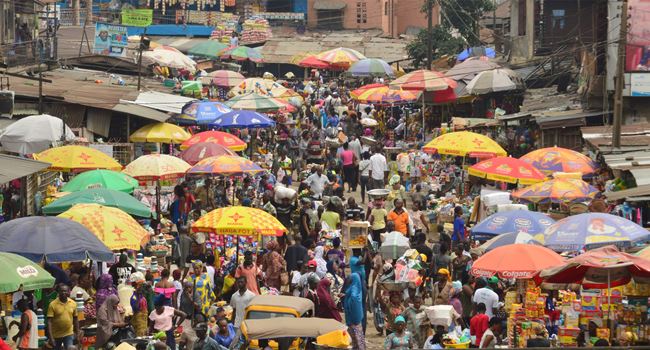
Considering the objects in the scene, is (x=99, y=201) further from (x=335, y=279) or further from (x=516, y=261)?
(x=516, y=261)

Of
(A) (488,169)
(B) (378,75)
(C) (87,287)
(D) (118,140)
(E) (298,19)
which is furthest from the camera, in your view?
(E) (298,19)

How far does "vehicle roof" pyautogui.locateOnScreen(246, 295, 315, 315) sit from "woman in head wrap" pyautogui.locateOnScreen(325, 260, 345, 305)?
6.27 ft

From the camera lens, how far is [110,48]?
39.6 meters

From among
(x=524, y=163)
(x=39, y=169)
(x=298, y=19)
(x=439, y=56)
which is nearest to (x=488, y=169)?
(x=524, y=163)

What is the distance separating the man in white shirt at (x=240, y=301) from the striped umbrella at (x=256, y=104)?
1648cm

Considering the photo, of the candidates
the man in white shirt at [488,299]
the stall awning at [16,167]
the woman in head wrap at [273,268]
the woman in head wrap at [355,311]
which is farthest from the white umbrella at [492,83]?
the man in white shirt at [488,299]

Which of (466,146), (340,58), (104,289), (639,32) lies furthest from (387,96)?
(104,289)

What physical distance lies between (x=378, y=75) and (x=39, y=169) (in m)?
25.4

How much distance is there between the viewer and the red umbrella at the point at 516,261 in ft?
47.9

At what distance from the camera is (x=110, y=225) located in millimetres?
16422

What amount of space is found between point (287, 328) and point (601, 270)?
11.0 feet

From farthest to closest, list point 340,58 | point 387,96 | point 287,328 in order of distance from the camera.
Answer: point 340,58
point 387,96
point 287,328

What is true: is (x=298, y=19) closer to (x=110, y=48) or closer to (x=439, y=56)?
(x=439, y=56)

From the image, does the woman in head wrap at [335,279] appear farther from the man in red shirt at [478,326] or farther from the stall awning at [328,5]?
the stall awning at [328,5]
